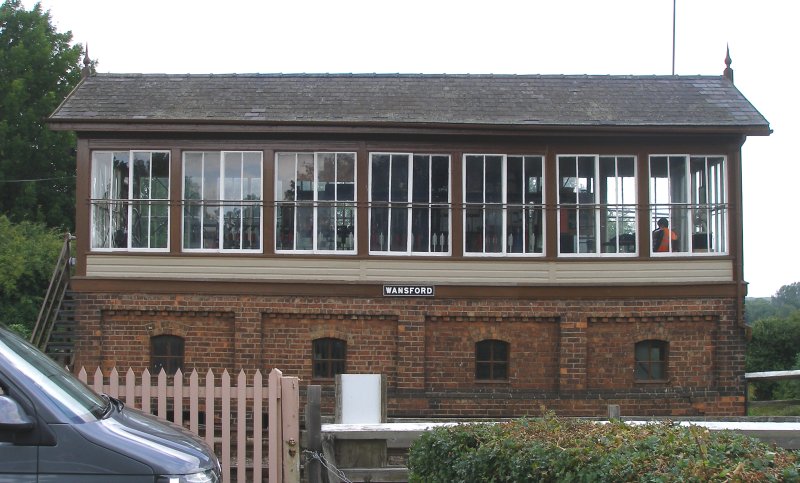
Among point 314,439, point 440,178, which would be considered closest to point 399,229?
point 440,178

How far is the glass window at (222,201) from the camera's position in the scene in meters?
15.8

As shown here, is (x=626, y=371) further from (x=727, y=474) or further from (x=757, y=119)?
(x=727, y=474)

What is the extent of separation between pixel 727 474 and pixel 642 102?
43.5 ft

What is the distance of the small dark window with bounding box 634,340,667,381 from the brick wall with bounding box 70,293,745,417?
0.17m

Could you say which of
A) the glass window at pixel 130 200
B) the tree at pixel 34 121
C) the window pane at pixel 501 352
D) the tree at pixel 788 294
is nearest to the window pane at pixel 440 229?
the window pane at pixel 501 352

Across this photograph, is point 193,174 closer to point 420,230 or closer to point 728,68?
point 420,230

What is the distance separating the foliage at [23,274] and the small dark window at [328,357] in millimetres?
11215

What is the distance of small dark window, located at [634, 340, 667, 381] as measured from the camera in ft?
52.3

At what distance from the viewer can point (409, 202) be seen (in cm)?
1580

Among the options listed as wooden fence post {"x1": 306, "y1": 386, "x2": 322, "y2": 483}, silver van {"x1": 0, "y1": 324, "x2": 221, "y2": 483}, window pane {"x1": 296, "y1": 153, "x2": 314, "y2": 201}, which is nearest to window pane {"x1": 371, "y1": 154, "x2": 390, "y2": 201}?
window pane {"x1": 296, "y1": 153, "x2": 314, "y2": 201}

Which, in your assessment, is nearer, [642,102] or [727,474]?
[727,474]

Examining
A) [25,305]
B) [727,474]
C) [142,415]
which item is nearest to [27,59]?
[25,305]

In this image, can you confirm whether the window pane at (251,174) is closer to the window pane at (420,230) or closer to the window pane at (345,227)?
the window pane at (345,227)

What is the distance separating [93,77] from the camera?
56.8 feet
